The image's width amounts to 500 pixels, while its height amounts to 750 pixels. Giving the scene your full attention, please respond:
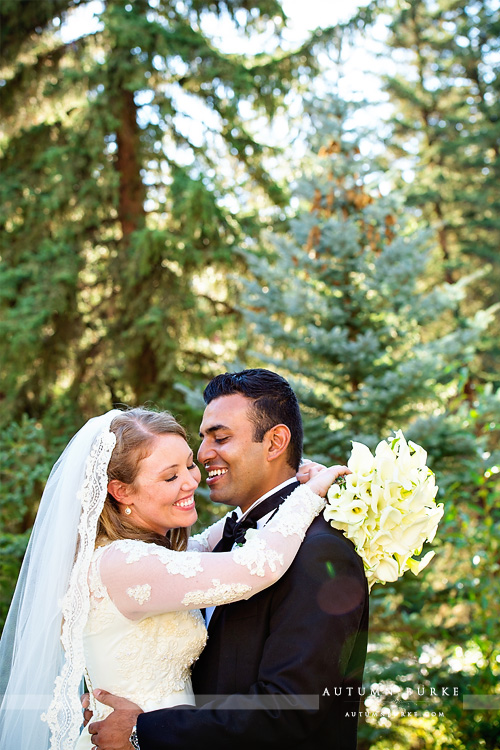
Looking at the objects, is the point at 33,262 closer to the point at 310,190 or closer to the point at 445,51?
the point at 310,190

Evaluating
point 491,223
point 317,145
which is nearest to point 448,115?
point 491,223

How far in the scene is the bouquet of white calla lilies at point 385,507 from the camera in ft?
8.26

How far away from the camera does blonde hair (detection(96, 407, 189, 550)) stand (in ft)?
9.23

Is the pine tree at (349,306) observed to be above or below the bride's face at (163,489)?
above

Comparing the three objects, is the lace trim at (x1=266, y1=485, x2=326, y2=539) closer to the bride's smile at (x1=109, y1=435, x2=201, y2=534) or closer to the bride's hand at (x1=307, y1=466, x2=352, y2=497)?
the bride's hand at (x1=307, y1=466, x2=352, y2=497)

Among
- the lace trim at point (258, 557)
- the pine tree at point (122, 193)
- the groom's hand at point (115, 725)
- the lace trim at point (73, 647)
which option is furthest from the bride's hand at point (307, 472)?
the pine tree at point (122, 193)

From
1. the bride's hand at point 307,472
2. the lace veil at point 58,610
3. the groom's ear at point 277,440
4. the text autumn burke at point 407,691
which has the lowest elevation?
the text autumn burke at point 407,691

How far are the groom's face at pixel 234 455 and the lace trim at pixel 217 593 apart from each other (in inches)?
25.3

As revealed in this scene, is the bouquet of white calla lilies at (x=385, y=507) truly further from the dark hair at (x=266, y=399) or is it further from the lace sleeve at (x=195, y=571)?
the dark hair at (x=266, y=399)

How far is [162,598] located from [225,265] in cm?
709

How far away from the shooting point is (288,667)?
2.22m

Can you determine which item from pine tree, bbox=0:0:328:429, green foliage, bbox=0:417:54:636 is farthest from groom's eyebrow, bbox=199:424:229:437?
pine tree, bbox=0:0:328:429

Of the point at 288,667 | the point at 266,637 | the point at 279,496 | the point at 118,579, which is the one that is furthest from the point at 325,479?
the point at 118,579

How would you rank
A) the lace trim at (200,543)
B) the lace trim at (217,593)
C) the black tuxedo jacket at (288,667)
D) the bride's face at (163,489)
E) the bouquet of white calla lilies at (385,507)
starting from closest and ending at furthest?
the black tuxedo jacket at (288,667), the lace trim at (217,593), the bouquet of white calla lilies at (385,507), the bride's face at (163,489), the lace trim at (200,543)
